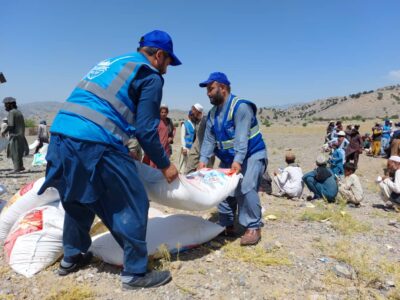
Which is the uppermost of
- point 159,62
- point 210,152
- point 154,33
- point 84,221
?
point 154,33

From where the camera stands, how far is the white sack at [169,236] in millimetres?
2865

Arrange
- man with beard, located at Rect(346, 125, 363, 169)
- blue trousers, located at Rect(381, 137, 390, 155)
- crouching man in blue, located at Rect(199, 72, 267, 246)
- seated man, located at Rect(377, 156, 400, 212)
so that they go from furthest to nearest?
blue trousers, located at Rect(381, 137, 390, 155), man with beard, located at Rect(346, 125, 363, 169), seated man, located at Rect(377, 156, 400, 212), crouching man in blue, located at Rect(199, 72, 267, 246)

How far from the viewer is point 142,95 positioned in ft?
7.63

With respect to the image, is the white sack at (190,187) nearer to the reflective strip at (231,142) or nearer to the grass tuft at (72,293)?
the reflective strip at (231,142)

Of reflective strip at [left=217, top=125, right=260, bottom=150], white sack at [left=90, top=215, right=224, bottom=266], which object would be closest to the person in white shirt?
reflective strip at [left=217, top=125, right=260, bottom=150]

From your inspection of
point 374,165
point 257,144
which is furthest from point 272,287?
point 374,165

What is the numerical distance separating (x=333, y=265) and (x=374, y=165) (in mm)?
10116

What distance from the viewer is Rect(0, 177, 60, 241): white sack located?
10.8 feet

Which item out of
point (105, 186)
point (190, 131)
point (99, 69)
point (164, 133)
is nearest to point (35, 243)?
point (105, 186)

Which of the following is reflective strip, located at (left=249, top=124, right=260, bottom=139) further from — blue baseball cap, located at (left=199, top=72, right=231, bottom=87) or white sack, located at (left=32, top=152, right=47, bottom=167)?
white sack, located at (left=32, top=152, right=47, bottom=167)

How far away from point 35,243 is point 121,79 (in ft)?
4.99

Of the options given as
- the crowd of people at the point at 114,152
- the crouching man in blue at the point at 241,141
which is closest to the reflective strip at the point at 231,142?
the crouching man in blue at the point at 241,141

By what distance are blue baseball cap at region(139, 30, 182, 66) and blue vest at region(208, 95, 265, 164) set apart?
0.90 metres

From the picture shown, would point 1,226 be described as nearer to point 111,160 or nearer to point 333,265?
point 111,160
